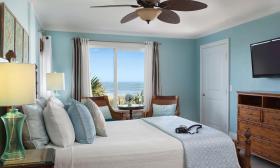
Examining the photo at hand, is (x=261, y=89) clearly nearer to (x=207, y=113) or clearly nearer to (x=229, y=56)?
(x=229, y=56)

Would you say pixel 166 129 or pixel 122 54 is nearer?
pixel 166 129

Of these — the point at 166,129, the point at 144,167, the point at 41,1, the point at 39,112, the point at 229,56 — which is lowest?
the point at 144,167

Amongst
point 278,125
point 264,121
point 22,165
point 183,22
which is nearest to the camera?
point 22,165

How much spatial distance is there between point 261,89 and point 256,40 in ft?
2.89

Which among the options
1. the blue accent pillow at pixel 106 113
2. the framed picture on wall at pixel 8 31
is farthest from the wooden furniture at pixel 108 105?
the framed picture on wall at pixel 8 31

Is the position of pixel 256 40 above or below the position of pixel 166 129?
above

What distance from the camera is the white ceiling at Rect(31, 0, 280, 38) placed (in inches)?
143

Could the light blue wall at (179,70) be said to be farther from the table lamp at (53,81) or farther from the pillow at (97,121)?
the pillow at (97,121)

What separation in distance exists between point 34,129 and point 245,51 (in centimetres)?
395

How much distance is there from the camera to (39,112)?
2283 mm

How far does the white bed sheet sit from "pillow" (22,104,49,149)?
0.11 metres

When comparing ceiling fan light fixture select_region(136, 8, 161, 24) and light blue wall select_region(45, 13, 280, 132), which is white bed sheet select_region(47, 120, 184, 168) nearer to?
ceiling fan light fixture select_region(136, 8, 161, 24)

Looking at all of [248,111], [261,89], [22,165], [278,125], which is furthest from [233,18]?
[22,165]

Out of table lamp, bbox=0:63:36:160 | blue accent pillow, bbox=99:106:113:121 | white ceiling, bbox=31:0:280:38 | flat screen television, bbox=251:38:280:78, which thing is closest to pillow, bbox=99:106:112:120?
blue accent pillow, bbox=99:106:113:121
